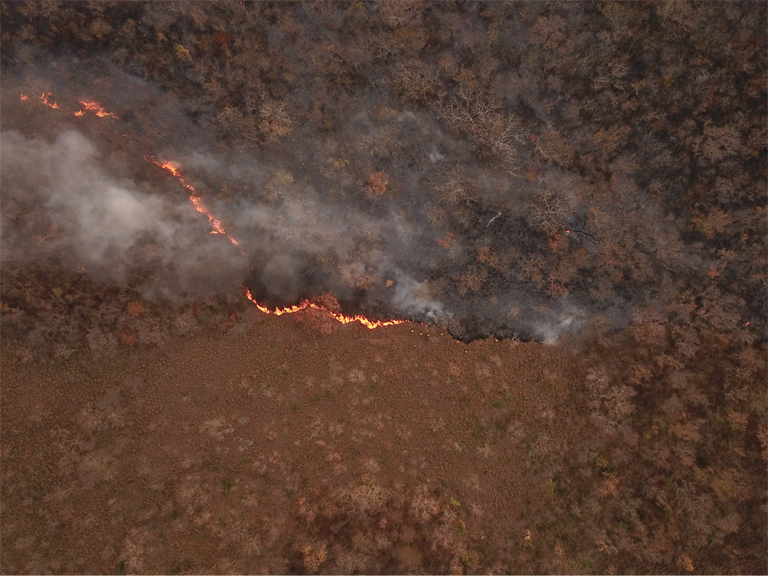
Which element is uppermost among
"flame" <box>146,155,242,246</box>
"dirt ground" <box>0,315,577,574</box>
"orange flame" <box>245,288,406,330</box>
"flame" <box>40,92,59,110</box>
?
"flame" <box>40,92,59,110</box>

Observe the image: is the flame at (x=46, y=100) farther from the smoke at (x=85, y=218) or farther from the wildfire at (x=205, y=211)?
the smoke at (x=85, y=218)

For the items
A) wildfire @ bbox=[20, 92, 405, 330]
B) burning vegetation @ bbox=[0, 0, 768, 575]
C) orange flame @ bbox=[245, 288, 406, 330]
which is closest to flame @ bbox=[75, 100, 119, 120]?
wildfire @ bbox=[20, 92, 405, 330]

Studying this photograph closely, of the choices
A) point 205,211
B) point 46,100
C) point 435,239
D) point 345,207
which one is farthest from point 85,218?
point 435,239

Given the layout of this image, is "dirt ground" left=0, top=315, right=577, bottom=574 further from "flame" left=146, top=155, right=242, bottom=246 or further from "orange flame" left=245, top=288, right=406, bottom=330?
"flame" left=146, top=155, right=242, bottom=246

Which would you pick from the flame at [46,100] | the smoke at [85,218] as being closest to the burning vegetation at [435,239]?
the smoke at [85,218]

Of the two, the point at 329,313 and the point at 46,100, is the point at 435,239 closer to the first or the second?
the point at 329,313

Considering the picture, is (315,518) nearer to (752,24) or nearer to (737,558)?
(737,558)

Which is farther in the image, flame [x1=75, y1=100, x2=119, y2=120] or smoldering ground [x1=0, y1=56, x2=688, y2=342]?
flame [x1=75, y1=100, x2=119, y2=120]
